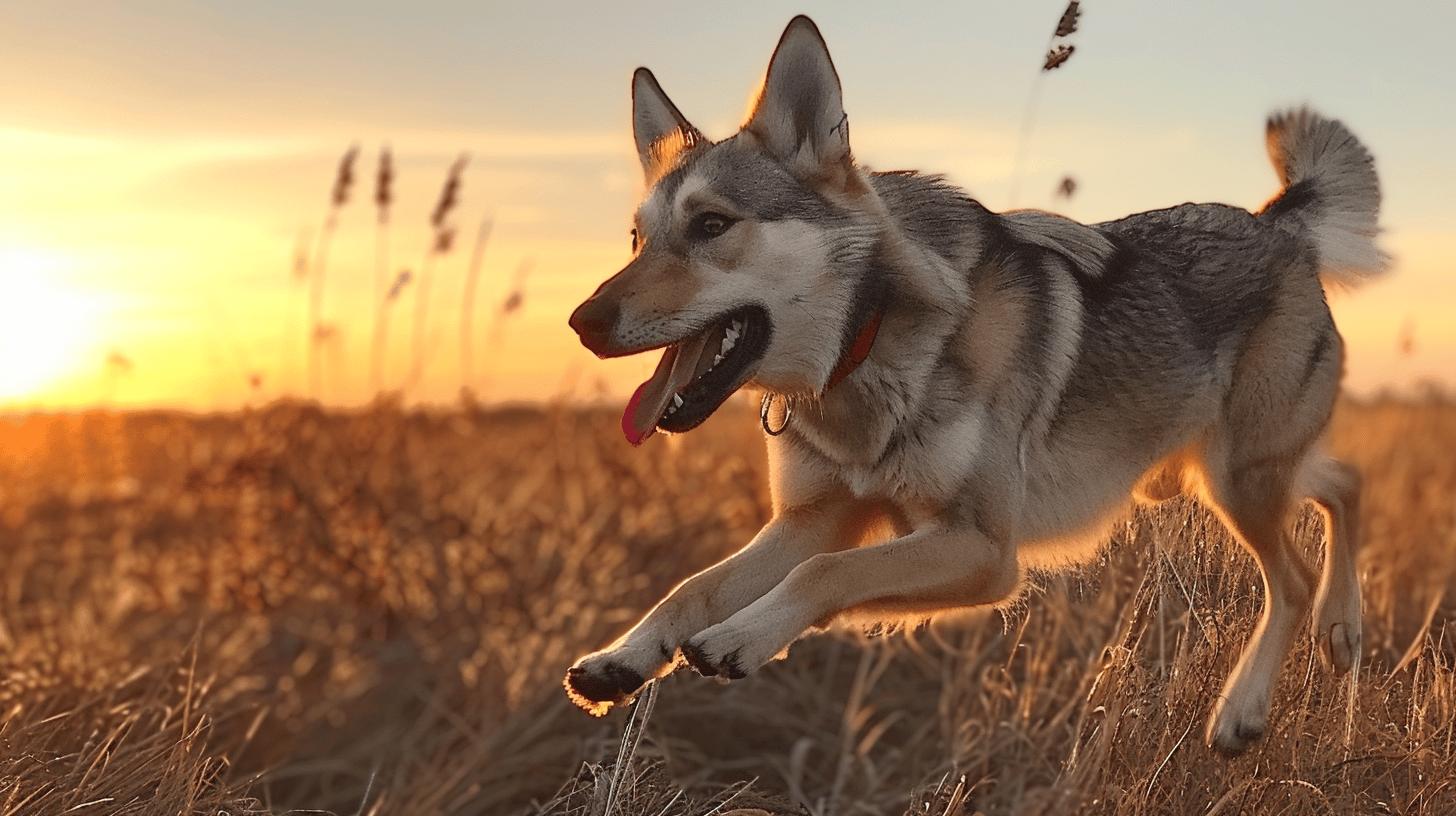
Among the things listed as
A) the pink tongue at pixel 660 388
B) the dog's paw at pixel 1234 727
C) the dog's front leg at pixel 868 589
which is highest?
the pink tongue at pixel 660 388

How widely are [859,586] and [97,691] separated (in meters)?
2.97

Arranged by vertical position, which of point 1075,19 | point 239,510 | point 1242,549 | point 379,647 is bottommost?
point 379,647

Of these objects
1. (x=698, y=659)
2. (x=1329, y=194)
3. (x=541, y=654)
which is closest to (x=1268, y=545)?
(x=1329, y=194)

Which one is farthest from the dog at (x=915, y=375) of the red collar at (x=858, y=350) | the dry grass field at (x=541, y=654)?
the dry grass field at (x=541, y=654)

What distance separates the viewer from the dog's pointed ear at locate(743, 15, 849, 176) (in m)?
3.56

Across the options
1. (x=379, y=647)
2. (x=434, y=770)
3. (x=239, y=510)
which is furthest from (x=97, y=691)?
(x=239, y=510)

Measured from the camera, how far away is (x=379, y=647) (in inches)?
295

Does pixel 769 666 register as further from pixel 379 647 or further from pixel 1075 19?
pixel 1075 19

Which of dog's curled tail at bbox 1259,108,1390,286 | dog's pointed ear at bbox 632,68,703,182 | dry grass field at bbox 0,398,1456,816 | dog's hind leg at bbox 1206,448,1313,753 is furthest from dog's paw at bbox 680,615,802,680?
dog's curled tail at bbox 1259,108,1390,286

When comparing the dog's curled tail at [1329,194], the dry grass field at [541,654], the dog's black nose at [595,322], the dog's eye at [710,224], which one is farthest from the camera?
the dog's curled tail at [1329,194]

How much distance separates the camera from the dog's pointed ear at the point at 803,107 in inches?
140

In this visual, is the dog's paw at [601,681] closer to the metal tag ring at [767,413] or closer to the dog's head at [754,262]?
the dog's head at [754,262]

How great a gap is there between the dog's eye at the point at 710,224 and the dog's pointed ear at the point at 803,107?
265 mm

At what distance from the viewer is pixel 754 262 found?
3496 millimetres
